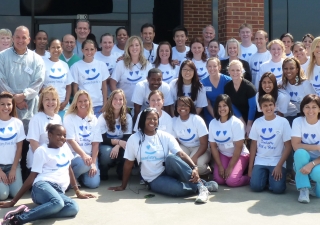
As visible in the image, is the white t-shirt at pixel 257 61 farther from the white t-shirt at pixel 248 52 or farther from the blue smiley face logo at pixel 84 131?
the blue smiley face logo at pixel 84 131

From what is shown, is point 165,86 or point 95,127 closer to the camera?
point 95,127

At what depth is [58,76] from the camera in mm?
6797

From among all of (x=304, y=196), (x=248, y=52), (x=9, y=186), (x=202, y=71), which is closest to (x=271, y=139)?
(x=304, y=196)

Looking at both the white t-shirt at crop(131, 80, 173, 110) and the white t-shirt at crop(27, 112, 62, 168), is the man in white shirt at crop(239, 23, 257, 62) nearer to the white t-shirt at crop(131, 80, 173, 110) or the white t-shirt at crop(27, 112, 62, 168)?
the white t-shirt at crop(131, 80, 173, 110)

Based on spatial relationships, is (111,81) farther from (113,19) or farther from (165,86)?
(113,19)

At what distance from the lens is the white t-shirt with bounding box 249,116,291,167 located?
6090 mm

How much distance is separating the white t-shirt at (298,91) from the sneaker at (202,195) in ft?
6.97

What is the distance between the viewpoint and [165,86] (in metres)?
6.96

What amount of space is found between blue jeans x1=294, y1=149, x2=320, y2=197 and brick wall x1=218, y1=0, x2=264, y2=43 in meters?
4.10

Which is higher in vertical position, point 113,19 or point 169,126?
point 113,19

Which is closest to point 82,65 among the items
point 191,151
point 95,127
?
point 95,127

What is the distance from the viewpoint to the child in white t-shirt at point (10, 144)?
573 centimetres

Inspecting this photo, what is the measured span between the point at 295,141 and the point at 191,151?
1484mm

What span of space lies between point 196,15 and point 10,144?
19.8 feet
